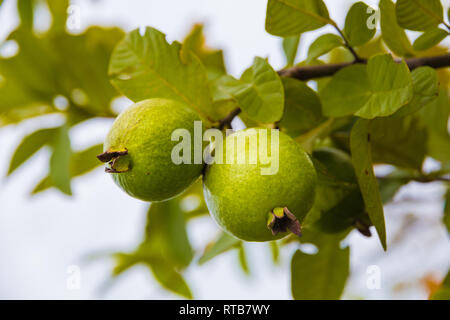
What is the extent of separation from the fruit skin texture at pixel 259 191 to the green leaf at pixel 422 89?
0.20 metres

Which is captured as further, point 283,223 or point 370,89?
point 370,89

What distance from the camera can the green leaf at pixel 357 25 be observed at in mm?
783

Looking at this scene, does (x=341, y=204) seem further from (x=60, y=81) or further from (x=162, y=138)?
(x=60, y=81)

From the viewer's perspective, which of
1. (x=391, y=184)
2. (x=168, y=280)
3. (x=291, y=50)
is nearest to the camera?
(x=291, y=50)

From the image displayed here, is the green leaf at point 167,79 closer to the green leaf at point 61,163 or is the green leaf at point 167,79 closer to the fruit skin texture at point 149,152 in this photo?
the fruit skin texture at point 149,152

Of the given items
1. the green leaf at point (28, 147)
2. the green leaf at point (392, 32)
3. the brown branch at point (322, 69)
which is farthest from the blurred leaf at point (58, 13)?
the green leaf at point (392, 32)

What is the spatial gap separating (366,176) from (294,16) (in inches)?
12.1

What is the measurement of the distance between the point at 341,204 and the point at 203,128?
31cm

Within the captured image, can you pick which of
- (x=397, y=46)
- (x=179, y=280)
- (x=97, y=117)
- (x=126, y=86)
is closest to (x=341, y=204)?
(x=397, y=46)

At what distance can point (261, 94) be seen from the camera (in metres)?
0.74

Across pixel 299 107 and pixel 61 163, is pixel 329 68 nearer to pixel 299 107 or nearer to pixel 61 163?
pixel 299 107

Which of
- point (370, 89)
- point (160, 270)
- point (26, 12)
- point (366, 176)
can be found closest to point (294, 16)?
point (370, 89)

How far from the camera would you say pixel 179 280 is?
4.76 ft

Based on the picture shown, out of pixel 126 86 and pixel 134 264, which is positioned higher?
pixel 126 86
